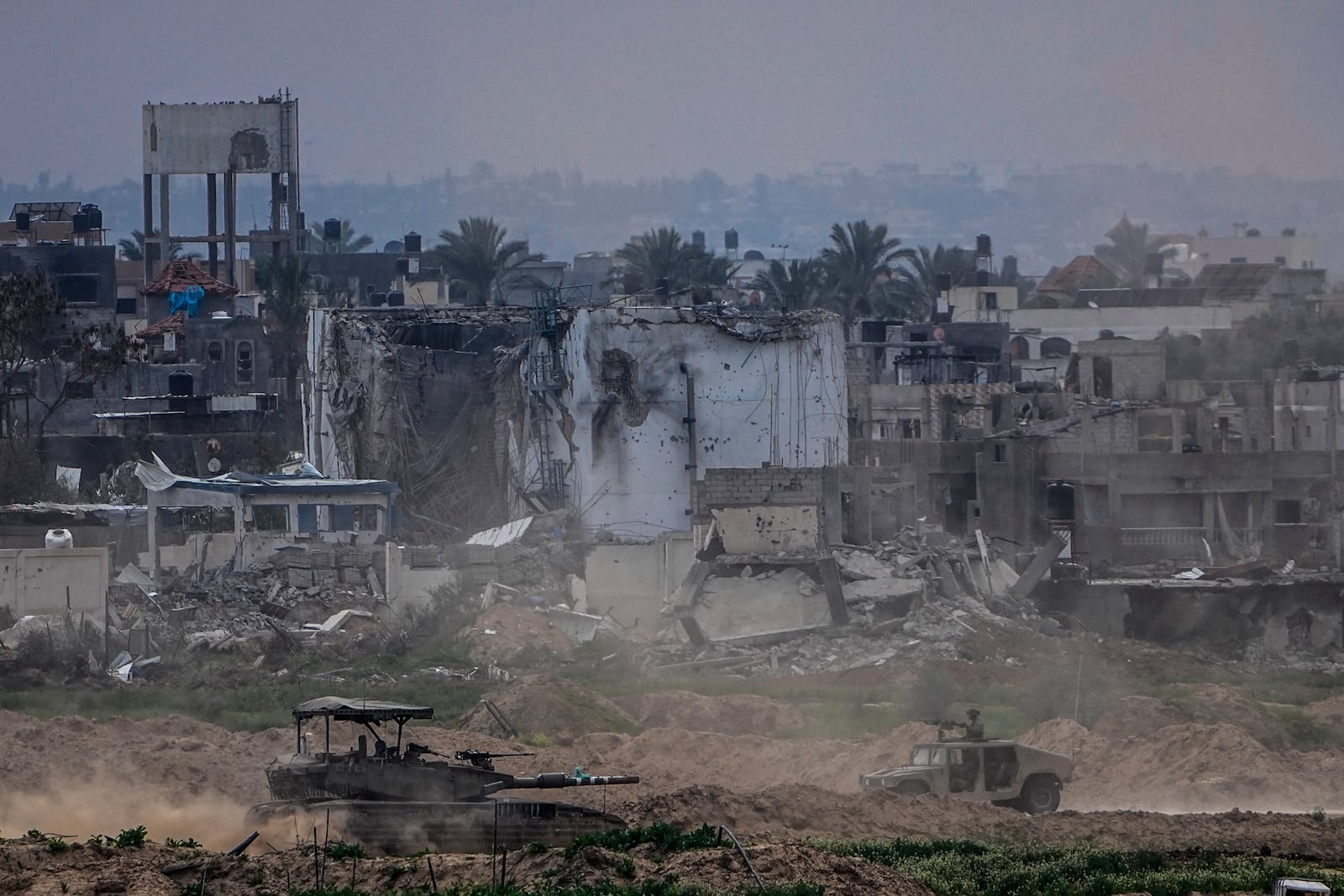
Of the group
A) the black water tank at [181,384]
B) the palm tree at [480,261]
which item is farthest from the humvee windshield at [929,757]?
the palm tree at [480,261]

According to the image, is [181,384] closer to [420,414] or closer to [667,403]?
[420,414]

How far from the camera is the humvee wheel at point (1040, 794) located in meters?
26.1

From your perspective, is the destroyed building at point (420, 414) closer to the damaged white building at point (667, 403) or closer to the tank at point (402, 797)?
the damaged white building at point (667, 403)

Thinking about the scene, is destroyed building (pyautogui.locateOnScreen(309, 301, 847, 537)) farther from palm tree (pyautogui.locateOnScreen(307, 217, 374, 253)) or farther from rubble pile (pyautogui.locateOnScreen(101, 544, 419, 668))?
palm tree (pyautogui.locateOnScreen(307, 217, 374, 253))

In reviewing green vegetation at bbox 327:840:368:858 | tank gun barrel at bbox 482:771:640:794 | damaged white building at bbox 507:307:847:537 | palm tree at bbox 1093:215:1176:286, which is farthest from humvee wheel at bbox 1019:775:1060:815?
palm tree at bbox 1093:215:1176:286

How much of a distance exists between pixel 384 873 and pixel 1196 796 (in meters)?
11.9

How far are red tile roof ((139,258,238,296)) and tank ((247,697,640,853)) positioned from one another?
174 ft

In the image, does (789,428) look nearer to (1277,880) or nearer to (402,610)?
(402,610)

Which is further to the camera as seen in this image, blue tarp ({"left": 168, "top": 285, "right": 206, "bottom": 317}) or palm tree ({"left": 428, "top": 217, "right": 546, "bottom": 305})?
palm tree ({"left": 428, "top": 217, "right": 546, "bottom": 305})

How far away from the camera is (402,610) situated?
1658 inches

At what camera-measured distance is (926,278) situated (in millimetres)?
100312

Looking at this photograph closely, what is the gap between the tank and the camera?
75.9ft

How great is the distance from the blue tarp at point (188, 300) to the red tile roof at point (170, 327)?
531 millimetres

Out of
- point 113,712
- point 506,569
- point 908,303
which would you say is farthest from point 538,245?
point 113,712
